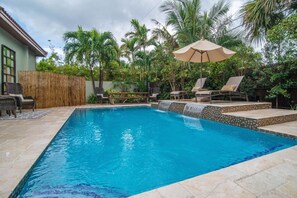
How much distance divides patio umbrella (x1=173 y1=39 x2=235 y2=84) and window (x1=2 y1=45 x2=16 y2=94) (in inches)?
275

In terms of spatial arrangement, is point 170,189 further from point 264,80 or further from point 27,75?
point 27,75

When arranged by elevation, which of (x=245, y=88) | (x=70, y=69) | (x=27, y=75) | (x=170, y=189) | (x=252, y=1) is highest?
(x=252, y=1)

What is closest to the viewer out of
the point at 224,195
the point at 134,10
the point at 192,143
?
the point at 224,195

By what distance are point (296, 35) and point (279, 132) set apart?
3799 mm

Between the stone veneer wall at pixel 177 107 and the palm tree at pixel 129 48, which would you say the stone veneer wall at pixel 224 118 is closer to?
the stone veneer wall at pixel 177 107

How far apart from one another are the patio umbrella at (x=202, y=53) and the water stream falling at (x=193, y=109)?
2221 millimetres

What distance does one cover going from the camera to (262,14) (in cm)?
704

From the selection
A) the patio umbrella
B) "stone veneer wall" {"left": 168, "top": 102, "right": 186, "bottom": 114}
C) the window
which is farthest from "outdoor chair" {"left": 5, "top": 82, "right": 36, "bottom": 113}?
the patio umbrella

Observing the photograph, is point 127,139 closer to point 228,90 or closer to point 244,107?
point 244,107

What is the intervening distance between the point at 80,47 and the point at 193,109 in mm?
8407

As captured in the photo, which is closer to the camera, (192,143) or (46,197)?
(46,197)

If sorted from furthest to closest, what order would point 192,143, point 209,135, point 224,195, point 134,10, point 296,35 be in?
1. point 134,10
2. point 296,35
3. point 209,135
4. point 192,143
5. point 224,195

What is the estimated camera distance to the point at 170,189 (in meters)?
1.81

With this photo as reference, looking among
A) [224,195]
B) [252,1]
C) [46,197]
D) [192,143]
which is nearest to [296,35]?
[252,1]
